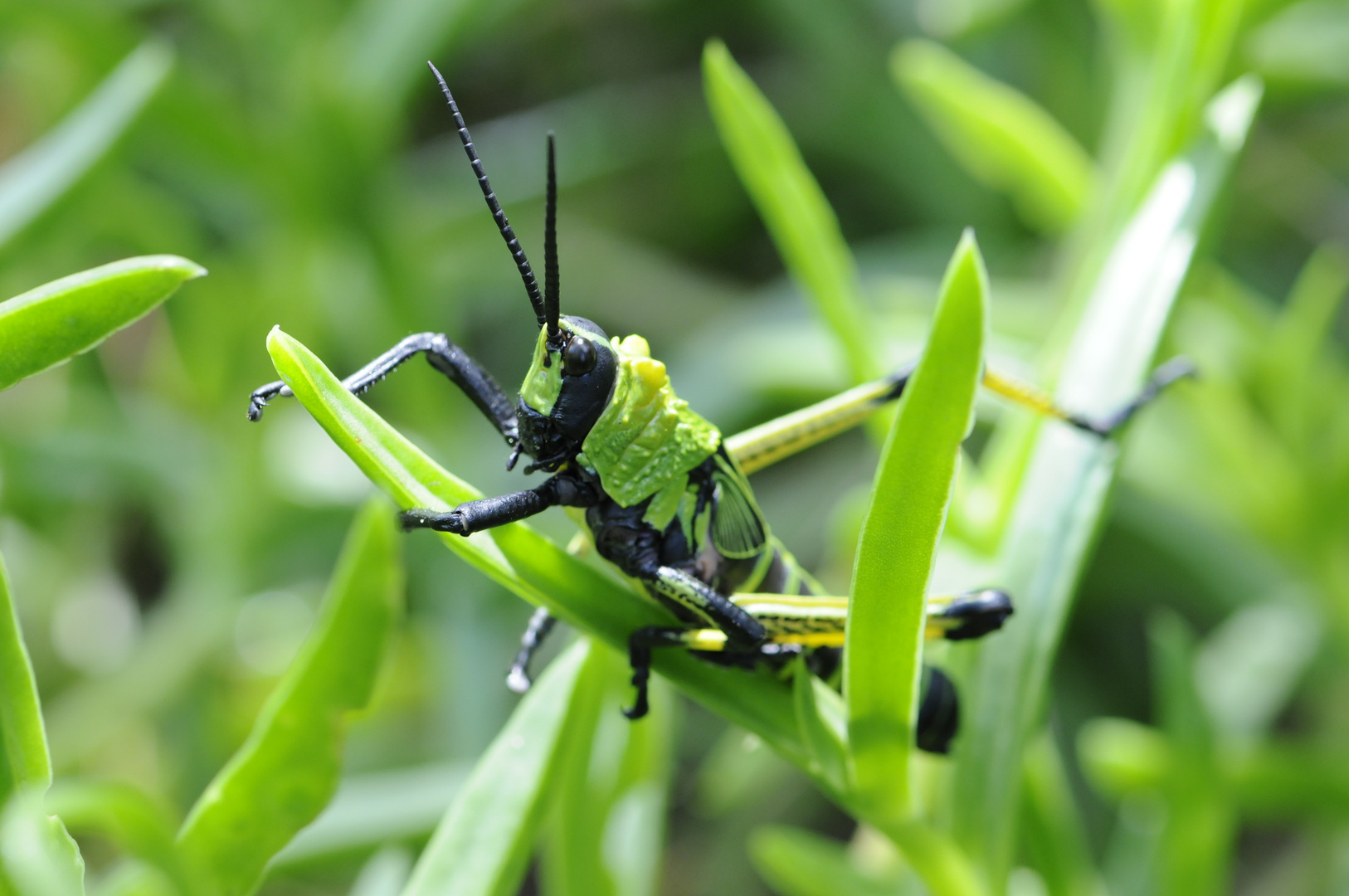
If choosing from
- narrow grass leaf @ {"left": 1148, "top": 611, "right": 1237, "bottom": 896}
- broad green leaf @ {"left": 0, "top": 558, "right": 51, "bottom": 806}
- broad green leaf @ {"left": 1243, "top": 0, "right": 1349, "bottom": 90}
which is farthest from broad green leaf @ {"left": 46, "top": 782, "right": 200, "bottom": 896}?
broad green leaf @ {"left": 1243, "top": 0, "right": 1349, "bottom": 90}

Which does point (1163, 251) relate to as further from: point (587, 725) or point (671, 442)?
point (587, 725)

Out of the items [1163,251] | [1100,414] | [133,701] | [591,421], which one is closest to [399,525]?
[591,421]

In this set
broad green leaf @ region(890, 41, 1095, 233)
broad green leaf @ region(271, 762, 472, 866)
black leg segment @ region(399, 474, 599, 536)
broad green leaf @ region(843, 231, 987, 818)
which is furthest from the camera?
broad green leaf @ region(890, 41, 1095, 233)

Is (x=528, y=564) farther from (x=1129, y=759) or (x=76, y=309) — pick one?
(x=1129, y=759)

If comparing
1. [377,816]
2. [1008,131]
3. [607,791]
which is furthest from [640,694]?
[1008,131]

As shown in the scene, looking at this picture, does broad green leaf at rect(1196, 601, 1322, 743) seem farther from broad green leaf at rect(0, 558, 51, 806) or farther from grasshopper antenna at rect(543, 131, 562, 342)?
broad green leaf at rect(0, 558, 51, 806)
